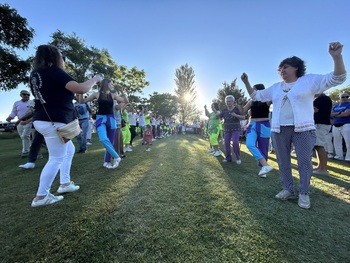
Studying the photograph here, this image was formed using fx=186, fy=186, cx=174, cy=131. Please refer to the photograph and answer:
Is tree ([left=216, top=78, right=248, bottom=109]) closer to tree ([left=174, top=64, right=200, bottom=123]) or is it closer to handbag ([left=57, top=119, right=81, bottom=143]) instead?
tree ([left=174, top=64, right=200, bottom=123])

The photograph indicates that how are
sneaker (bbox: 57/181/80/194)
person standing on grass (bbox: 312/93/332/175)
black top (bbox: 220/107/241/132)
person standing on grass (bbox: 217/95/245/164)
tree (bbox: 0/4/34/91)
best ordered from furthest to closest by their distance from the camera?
tree (bbox: 0/4/34/91)
black top (bbox: 220/107/241/132)
person standing on grass (bbox: 217/95/245/164)
person standing on grass (bbox: 312/93/332/175)
sneaker (bbox: 57/181/80/194)

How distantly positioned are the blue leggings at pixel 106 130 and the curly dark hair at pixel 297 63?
3.66 m

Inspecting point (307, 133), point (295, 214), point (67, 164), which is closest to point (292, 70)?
point (307, 133)

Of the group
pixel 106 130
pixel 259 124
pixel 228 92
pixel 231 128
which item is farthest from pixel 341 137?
pixel 228 92

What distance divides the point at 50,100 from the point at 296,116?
3.32 metres

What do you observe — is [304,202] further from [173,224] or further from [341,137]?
[341,137]

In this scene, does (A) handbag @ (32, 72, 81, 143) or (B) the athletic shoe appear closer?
(A) handbag @ (32, 72, 81, 143)

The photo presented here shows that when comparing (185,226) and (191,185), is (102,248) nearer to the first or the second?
(185,226)

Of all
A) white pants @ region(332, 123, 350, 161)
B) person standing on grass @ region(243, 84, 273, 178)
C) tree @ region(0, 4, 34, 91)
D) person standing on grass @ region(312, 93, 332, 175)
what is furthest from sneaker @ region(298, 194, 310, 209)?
tree @ region(0, 4, 34, 91)

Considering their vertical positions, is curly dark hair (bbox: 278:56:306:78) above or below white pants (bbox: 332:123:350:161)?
above

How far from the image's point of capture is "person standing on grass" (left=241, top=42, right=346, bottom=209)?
2.51 metres

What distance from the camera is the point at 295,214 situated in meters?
2.33

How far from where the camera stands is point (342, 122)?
643cm

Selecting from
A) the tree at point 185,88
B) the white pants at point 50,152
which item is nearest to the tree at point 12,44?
the white pants at point 50,152
